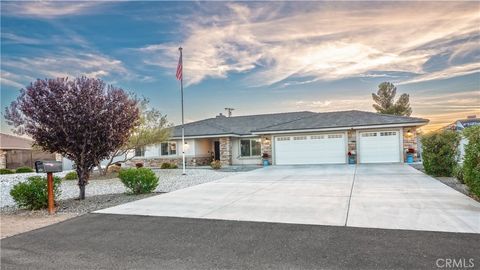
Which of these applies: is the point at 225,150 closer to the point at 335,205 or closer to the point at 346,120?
the point at 346,120

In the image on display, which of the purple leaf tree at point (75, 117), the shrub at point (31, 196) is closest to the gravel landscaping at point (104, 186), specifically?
the shrub at point (31, 196)

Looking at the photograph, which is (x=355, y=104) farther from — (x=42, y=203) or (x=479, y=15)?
(x=42, y=203)

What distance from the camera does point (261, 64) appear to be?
16859 mm

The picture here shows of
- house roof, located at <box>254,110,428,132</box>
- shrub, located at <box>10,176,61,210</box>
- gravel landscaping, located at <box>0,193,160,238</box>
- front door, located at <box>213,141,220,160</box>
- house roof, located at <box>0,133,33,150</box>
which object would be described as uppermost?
house roof, located at <box>254,110,428,132</box>

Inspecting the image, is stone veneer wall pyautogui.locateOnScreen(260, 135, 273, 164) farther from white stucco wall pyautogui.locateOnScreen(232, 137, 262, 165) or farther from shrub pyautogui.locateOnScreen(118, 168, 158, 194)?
shrub pyautogui.locateOnScreen(118, 168, 158, 194)

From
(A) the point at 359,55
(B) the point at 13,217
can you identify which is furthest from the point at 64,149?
(A) the point at 359,55

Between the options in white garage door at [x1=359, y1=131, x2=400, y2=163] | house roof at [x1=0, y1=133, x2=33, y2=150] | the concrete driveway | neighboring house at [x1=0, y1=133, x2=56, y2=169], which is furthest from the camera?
house roof at [x1=0, y1=133, x2=33, y2=150]

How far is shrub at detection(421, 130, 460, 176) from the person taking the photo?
1202cm

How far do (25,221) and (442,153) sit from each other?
13.9 meters

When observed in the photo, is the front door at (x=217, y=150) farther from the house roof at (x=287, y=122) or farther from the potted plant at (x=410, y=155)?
the potted plant at (x=410, y=155)

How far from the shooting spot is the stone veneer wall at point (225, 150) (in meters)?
22.9

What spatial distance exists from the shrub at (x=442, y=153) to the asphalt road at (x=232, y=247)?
8880 mm

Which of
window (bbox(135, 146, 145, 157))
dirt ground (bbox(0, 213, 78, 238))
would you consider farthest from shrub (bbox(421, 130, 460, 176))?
window (bbox(135, 146, 145, 157))

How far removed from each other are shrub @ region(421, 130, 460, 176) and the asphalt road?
8.88m
